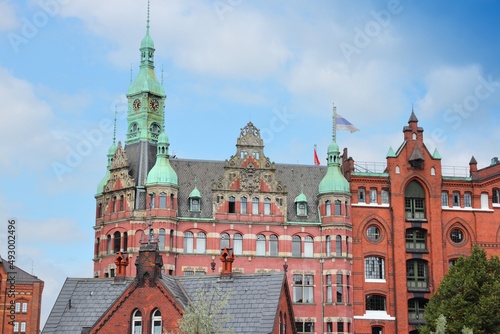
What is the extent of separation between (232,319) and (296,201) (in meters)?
36.4

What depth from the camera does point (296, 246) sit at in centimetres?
9325

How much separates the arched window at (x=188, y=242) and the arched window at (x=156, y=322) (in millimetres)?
28685

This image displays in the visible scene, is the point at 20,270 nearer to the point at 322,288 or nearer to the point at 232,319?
the point at 322,288

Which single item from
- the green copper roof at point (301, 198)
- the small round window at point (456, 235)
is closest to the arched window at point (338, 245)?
the green copper roof at point (301, 198)

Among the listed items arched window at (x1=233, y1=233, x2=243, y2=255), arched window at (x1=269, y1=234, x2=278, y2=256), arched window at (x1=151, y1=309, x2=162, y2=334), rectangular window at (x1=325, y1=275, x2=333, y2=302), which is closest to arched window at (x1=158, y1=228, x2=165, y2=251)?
arched window at (x1=233, y1=233, x2=243, y2=255)

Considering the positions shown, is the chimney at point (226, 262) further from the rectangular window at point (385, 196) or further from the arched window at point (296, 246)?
the rectangular window at point (385, 196)

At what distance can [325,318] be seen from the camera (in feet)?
297

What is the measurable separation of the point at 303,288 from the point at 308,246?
4.60 m

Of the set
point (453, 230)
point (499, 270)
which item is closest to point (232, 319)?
point (499, 270)

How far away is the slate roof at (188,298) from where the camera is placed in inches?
2341

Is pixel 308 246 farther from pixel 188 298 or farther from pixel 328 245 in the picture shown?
pixel 188 298

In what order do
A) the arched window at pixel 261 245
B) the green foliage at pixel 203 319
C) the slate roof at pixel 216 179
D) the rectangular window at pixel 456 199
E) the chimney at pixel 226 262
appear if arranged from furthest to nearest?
the rectangular window at pixel 456 199
the slate roof at pixel 216 179
the arched window at pixel 261 245
the chimney at pixel 226 262
the green foliage at pixel 203 319

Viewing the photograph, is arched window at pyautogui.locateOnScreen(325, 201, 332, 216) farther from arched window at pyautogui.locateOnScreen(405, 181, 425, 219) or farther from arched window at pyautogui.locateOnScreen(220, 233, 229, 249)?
arched window at pyautogui.locateOnScreen(220, 233, 229, 249)

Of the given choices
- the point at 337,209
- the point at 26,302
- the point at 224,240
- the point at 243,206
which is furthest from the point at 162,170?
the point at 26,302
